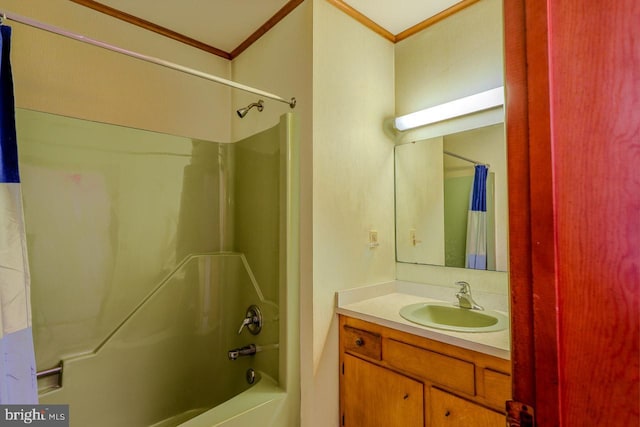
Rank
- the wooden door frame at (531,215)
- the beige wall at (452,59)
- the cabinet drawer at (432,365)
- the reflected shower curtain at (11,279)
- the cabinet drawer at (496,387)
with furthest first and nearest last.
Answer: the beige wall at (452,59)
the cabinet drawer at (432,365)
the cabinet drawer at (496,387)
the reflected shower curtain at (11,279)
the wooden door frame at (531,215)

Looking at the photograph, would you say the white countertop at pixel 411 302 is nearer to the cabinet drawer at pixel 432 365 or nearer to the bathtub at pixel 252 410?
the cabinet drawer at pixel 432 365

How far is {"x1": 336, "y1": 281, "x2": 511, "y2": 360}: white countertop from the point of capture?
1232 mm

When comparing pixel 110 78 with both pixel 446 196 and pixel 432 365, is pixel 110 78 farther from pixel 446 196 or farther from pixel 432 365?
pixel 432 365

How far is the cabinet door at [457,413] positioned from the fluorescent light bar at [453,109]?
146 cm

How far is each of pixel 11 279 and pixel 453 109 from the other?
83.8 inches

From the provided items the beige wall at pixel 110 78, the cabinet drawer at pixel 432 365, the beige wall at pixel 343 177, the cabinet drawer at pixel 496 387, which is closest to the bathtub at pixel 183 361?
the beige wall at pixel 343 177

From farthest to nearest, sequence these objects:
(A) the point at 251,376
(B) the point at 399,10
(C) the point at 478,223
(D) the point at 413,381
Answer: (B) the point at 399,10
(C) the point at 478,223
(A) the point at 251,376
(D) the point at 413,381

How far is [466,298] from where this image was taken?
5.49 ft

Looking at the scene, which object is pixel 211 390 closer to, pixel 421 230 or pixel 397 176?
pixel 421 230

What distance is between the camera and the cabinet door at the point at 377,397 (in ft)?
4.69

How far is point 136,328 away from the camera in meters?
1.70

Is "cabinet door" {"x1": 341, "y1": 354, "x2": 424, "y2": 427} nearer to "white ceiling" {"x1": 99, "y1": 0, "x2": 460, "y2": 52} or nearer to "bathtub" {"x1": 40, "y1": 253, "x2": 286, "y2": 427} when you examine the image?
"bathtub" {"x1": 40, "y1": 253, "x2": 286, "y2": 427}

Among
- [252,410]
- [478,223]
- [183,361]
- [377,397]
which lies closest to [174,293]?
[183,361]

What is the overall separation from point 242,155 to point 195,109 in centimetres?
58
